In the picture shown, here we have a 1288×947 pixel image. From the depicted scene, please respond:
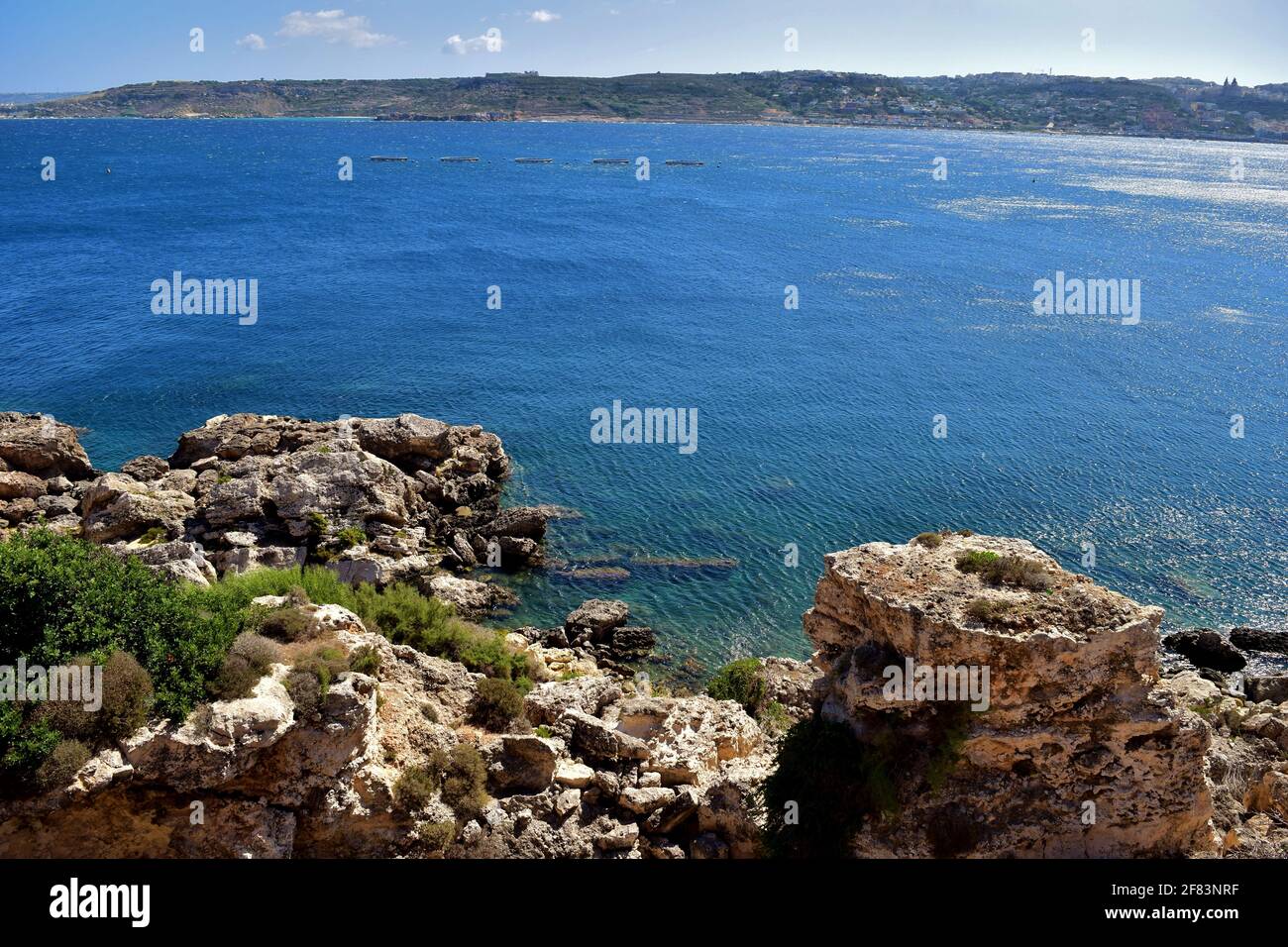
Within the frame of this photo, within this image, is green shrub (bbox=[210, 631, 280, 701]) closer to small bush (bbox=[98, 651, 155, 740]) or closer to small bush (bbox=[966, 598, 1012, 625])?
small bush (bbox=[98, 651, 155, 740])

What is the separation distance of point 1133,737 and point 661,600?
21807 mm

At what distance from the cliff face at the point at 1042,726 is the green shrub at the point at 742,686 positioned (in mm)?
9498

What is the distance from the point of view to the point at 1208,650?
1293 inches

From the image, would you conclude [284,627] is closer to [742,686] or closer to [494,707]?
[494,707]

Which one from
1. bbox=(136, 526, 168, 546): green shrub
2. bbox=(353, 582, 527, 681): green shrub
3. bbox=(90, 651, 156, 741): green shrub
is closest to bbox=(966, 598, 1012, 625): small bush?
bbox=(353, 582, 527, 681): green shrub

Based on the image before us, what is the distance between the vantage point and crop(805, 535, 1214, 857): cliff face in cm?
1523

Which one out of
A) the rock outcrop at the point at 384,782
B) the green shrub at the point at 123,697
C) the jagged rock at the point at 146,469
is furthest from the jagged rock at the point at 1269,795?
the jagged rock at the point at 146,469

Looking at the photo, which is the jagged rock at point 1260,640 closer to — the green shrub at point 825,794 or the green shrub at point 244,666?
the green shrub at point 825,794

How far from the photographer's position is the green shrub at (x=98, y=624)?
15703 millimetres

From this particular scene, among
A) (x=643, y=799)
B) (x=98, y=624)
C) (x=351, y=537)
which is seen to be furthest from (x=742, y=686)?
(x=351, y=537)

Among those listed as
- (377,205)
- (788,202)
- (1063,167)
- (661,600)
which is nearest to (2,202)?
(377,205)

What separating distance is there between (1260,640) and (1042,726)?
24958 mm

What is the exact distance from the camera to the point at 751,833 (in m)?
17.5

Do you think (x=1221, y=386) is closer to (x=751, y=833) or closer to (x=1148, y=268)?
(x=1148, y=268)
